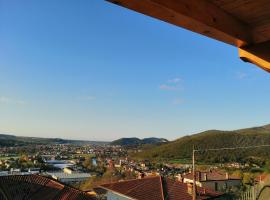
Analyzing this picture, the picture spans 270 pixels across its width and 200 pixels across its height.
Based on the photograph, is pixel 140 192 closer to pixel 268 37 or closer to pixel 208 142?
pixel 268 37

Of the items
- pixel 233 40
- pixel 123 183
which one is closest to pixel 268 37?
pixel 233 40

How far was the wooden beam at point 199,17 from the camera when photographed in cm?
160

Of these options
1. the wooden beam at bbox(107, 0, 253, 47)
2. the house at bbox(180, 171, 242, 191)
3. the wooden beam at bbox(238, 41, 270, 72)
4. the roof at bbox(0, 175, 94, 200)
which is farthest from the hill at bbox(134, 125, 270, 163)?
the wooden beam at bbox(107, 0, 253, 47)

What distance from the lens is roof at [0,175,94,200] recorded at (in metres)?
25.5

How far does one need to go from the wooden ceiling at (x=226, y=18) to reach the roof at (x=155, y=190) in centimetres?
2427

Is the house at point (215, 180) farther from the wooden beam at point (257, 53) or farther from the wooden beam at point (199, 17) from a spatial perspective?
the wooden beam at point (199, 17)

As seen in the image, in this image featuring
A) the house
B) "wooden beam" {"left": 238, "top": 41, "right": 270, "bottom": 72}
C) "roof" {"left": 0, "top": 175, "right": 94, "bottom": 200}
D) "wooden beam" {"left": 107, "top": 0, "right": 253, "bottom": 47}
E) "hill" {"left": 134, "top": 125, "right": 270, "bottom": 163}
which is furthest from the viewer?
"hill" {"left": 134, "top": 125, "right": 270, "bottom": 163}

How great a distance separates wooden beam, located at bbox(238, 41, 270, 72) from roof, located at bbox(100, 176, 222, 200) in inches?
953

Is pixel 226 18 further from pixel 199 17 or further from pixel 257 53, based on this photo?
pixel 257 53

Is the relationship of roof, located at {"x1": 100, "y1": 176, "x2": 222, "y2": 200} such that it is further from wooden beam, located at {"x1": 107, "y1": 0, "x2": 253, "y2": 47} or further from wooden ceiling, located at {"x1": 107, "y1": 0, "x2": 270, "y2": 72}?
wooden beam, located at {"x1": 107, "y1": 0, "x2": 253, "y2": 47}

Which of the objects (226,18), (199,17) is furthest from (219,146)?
(199,17)

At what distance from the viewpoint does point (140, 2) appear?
154cm

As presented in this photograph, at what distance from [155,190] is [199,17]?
26365 millimetres

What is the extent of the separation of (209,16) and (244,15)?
1.30 ft
